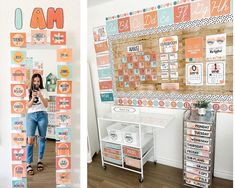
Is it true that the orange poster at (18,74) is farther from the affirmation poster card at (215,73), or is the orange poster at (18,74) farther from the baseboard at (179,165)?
the baseboard at (179,165)

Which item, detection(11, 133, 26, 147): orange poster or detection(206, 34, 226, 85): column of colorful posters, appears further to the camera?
detection(206, 34, 226, 85): column of colorful posters

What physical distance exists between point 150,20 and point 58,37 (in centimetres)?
127

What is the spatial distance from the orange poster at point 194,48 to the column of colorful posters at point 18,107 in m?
1.63

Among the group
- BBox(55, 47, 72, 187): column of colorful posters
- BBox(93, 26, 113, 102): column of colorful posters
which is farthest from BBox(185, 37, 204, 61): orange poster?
BBox(55, 47, 72, 187): column of colorful posters

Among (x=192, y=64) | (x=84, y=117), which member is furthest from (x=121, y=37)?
(x=84, y=117)

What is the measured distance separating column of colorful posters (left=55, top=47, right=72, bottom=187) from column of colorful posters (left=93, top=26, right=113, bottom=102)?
3.97 ft

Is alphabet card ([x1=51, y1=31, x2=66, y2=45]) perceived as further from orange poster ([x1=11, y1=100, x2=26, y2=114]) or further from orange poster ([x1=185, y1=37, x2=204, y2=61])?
orange poster ([x1=185, y1=37, x2=204, y2=61])

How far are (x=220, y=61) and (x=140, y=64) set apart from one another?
0.91m

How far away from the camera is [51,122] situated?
166 cm

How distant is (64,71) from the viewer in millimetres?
1523

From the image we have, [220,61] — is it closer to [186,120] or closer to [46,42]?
[186,120]

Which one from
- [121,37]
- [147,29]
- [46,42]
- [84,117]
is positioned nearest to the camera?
[46,42]

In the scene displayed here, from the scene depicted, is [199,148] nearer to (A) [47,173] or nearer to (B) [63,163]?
(B) [63,163]

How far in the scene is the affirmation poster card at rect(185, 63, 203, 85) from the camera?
6.91 feet
